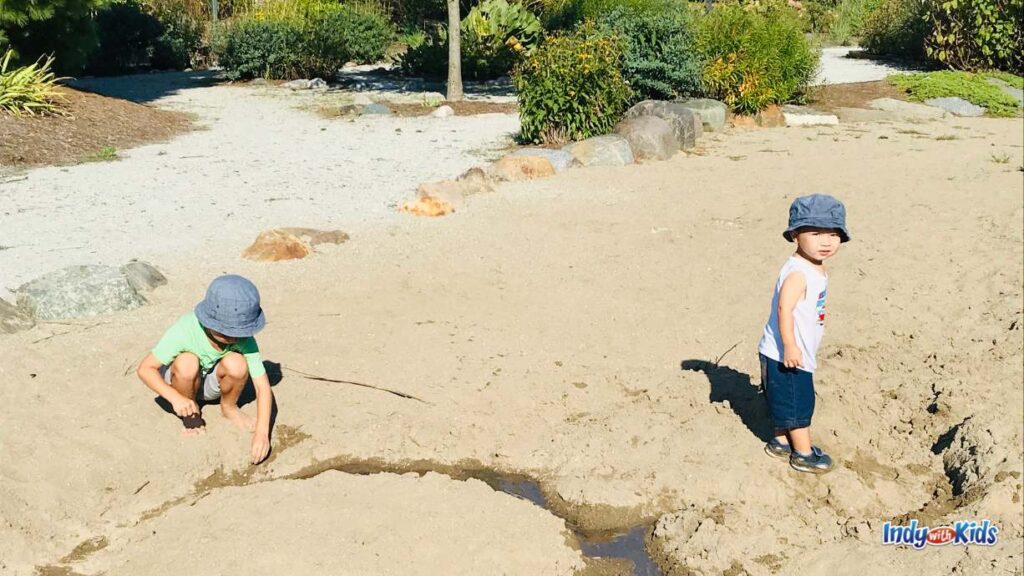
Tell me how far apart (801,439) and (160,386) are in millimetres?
2680

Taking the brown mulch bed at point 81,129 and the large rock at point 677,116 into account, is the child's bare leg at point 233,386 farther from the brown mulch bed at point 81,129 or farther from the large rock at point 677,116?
the large rock at point 677,116

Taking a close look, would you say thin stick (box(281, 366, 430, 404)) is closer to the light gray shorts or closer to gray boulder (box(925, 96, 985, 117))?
the light gray shorts

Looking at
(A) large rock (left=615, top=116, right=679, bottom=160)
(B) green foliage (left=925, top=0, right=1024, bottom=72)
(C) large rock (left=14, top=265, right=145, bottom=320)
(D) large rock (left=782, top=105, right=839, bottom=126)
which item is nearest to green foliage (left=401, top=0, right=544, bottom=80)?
(D) large rock (left=782, top=105, right=839, bottom=126)

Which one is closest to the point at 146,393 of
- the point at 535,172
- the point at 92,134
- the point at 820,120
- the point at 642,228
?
the point at 642,228

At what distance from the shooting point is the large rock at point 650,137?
10.4 metres

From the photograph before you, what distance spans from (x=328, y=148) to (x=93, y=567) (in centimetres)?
805

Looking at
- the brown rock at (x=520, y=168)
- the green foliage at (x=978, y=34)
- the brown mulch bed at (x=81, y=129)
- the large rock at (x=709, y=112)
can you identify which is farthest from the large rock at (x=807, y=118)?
the brown mulch bed at (x=81, y=129)

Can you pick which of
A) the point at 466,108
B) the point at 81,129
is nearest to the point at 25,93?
the point at 81,129

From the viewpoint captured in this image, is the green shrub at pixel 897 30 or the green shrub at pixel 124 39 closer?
the green shrub at pixel 897 30

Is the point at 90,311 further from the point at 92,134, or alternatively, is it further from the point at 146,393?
the point at 92,134

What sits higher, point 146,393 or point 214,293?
point 214,293

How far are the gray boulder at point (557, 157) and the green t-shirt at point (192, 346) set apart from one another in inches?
226

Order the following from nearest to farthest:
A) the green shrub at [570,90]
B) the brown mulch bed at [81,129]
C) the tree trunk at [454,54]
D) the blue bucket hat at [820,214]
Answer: the blue bucket hat at [820,214]
the brown mulch bed at [81,129]
the green shrub at [570,90]
the tree trunk at [454,54]

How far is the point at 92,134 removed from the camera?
1166cm
